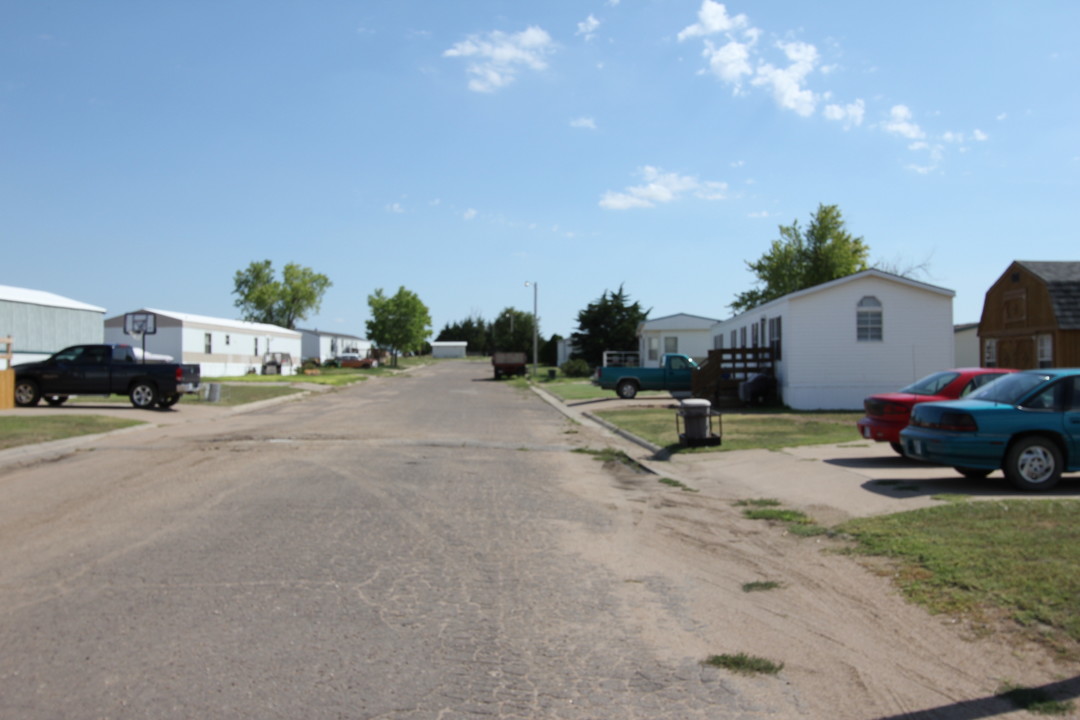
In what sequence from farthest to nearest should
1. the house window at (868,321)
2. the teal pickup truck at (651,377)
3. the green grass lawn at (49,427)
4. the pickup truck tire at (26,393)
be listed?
the teal pickup truck at (651,377) < the house window at (868,321) < the pickup truck tire at (26,393) < the green grass lawn at (49,427)

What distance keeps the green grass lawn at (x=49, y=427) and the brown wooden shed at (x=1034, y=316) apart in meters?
29.9

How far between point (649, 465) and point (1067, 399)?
21.1ft

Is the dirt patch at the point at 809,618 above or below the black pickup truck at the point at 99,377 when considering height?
below

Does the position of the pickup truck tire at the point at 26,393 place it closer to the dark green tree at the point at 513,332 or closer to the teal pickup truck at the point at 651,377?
the teal pickup truck at the point at 651,377

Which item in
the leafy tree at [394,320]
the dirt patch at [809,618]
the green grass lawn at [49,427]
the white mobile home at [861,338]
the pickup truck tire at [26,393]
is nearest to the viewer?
the dirt patch at [809,618]

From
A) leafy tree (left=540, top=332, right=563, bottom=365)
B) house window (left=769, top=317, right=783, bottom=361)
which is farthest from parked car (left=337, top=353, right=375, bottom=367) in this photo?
house window (left=769, top=317, right=783, bottom=361)

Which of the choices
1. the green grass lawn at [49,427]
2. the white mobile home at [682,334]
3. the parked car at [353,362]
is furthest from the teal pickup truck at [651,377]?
the parked car at [353,362]

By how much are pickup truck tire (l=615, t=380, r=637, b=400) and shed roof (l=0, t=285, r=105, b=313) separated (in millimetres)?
24260

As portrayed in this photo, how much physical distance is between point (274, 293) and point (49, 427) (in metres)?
73.5

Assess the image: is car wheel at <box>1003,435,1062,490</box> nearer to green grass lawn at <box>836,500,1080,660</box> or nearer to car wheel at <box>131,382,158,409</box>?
green grass lawn at <box>836,500,1080,660</box>

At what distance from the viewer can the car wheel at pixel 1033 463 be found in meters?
10.6

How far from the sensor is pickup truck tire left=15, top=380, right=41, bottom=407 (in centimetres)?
2548

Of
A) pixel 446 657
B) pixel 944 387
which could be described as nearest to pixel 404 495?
pixel 446 657

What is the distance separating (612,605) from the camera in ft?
20.3
